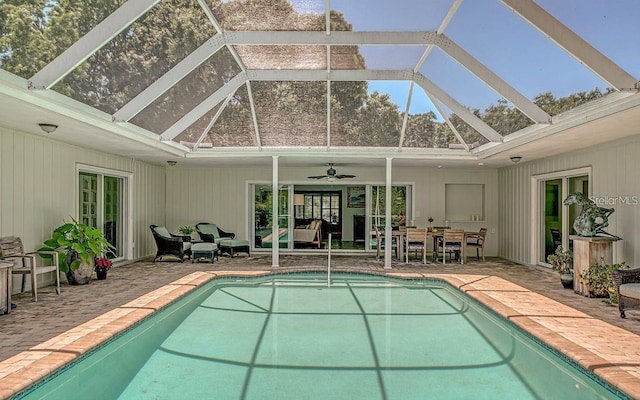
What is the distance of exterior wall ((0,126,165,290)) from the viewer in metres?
6.20

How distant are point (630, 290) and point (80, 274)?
769cm

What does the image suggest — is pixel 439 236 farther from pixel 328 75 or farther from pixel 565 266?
pixel 328 75

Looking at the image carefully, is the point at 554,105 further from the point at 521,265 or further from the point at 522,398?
the point at 521,265

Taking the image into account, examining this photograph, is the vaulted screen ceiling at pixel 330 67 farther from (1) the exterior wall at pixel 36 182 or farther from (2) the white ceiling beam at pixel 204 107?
(1) the exterior wall at pixel 36 182

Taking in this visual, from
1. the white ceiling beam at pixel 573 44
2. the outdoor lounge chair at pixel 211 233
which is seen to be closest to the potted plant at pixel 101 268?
the outdoor lounge chair at pixel 211 233

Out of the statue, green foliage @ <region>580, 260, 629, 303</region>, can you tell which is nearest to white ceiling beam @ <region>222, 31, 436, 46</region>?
the statue

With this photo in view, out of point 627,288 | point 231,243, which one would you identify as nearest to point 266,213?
point 231,243

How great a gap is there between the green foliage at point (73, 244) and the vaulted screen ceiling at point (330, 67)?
1822 mm

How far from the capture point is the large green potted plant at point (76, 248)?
6742 mm

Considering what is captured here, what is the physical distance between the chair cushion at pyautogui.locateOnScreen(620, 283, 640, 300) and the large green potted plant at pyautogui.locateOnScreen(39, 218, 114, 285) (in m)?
7.38

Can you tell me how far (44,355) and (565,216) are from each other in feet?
27.8

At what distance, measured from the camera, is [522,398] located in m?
3.50

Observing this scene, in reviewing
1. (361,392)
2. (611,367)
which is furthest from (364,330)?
(611,367)

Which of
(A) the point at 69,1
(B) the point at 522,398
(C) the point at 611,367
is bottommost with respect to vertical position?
(B) the point at 522,398
